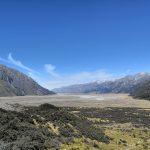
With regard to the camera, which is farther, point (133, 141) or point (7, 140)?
point (133, 141)

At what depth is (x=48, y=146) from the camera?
24.1m

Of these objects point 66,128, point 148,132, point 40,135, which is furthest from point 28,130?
point 148,132

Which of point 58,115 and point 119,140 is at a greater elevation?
point 58,115

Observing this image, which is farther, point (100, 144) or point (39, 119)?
point (39, 119)

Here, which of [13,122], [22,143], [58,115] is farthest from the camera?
[58,115]

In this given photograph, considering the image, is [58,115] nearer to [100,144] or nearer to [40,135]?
[100,144]

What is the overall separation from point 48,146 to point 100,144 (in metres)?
7.15

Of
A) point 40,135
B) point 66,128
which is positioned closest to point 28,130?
point 40,135

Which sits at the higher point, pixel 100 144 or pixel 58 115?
pixel 58 115

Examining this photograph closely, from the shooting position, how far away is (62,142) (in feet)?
89.0

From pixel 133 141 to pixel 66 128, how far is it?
7.12m

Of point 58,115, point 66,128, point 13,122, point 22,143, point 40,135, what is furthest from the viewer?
point 58,115

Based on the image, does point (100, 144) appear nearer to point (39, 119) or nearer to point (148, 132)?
point (39, 119)

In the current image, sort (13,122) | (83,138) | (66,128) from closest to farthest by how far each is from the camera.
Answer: (13,122) < (83,138) < (66,128)
